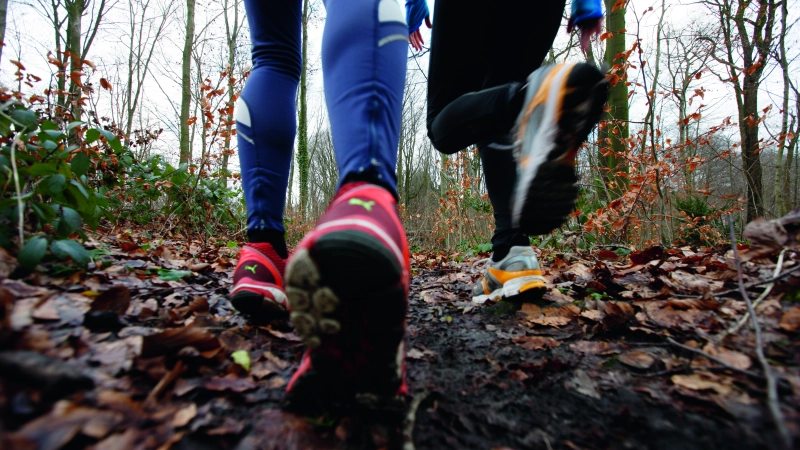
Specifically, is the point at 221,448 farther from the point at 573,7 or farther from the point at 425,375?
the point at 573,7

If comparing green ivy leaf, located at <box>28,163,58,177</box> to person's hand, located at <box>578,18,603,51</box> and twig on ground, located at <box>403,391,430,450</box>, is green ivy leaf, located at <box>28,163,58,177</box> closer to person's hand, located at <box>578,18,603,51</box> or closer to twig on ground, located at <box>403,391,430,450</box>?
twig on ground, located at <box>403,391,430,450</box>

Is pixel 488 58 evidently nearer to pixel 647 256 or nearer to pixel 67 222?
pixel 647 256

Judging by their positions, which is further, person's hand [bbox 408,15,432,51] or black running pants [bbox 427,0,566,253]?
person's hand [bbox 408,15,432,51]

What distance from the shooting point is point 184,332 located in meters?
0.73

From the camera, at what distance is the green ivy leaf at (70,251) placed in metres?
1.03

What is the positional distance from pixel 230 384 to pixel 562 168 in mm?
902

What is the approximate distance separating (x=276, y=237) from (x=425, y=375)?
0.62 meters

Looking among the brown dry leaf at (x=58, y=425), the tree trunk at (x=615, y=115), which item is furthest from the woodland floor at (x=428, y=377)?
the tree trunk at (x=615, y=115)

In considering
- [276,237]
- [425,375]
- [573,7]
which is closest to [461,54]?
[573,7]

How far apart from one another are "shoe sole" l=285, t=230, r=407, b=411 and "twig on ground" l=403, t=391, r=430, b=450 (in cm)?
6

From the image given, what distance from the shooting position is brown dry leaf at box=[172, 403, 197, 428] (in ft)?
1.77

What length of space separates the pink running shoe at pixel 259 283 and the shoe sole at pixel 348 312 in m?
0.47

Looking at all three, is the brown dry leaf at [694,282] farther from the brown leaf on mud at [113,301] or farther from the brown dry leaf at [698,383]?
the brown leaf on mud at [113,301]

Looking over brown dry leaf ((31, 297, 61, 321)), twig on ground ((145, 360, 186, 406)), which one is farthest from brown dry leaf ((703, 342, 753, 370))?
brown dry leaf ((31, 297, 61, 321))
